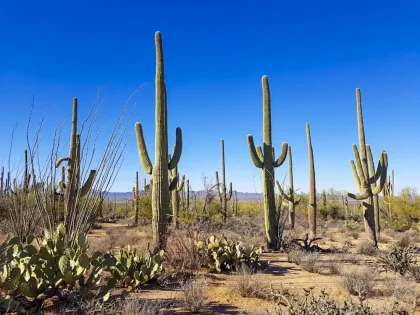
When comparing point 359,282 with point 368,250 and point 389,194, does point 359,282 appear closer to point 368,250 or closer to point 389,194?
point 368,250

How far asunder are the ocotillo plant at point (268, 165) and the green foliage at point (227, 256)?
116 inches

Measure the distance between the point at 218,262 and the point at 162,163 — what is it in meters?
2.60

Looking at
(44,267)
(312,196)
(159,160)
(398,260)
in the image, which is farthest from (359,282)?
(312,196)

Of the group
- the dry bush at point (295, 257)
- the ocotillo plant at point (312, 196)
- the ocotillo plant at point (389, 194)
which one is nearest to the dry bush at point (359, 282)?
the dry bush at point (295, 257)

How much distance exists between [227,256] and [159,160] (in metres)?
2.68

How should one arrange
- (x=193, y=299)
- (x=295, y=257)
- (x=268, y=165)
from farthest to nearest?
(x=268, y=165) < (x=295, y=257) < (x=193, y=299)

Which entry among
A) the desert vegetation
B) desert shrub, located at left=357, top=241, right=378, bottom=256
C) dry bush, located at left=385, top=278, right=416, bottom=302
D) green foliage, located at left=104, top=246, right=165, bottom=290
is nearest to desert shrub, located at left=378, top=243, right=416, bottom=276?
the desert vegetation

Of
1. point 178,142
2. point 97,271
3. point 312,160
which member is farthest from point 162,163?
point 312,160

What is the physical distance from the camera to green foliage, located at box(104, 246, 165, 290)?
567 cm

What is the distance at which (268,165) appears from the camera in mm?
11023

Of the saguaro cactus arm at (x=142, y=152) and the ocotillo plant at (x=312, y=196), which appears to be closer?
the saguaro cactus arm at (x=142, y=152)

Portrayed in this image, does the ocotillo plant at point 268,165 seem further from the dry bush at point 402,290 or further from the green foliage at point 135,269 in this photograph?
the green foliage at point 135,269

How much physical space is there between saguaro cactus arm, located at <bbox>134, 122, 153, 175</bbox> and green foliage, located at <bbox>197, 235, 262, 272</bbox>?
2.30m

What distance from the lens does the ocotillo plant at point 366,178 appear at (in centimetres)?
1211
